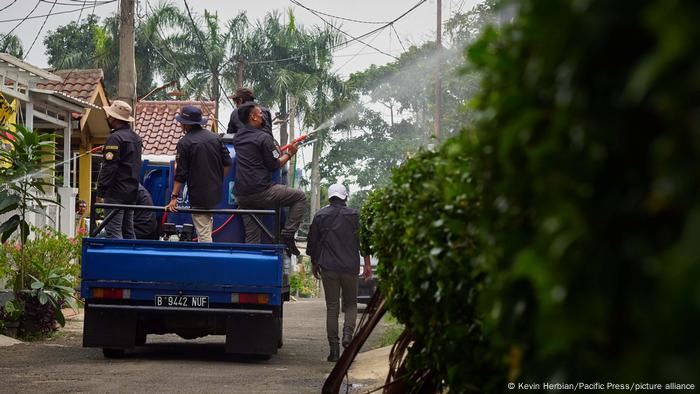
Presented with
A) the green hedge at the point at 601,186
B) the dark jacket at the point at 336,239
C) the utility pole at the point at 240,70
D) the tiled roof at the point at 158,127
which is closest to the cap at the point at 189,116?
the dark jacket at the point at 336,239

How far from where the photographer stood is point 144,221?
45.9 feet

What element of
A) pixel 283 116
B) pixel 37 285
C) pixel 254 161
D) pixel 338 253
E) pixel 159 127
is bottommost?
pixel 37 285

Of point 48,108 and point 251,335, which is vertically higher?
point 48,108

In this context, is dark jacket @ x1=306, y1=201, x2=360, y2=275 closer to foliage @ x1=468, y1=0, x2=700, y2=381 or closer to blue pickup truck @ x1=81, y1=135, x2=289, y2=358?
blue pickup truck @ x1=81, y1=135, x2=289, y2=358

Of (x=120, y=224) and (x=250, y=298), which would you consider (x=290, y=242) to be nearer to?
(x=250, y=298)

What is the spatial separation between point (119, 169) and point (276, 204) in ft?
6.01

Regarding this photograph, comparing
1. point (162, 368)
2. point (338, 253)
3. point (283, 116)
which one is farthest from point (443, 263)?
point (283, 116)

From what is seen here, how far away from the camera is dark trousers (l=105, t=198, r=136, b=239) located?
1306 cm

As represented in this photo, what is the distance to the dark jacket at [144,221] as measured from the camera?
1374cm

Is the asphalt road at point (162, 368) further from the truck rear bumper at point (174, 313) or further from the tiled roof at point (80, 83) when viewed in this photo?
the tiled roof at point (80, 83)

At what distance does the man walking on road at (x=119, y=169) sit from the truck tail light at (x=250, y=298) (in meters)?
1.91

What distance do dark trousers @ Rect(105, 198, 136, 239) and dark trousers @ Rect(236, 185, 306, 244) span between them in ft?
4.22

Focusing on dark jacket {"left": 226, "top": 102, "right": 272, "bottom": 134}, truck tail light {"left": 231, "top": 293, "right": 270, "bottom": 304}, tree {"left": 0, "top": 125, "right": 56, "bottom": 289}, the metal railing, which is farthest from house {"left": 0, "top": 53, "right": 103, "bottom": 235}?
truck tail light {"left": 231, "top": 293, "right": 270, "bottom": 304}

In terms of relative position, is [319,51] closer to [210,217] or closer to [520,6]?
[210,217]
